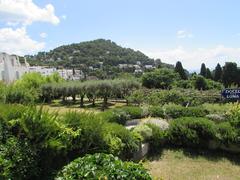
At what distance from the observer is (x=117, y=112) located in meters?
10.4

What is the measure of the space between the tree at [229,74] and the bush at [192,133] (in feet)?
95.3

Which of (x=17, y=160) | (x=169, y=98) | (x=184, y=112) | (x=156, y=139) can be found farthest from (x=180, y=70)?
(x=17, y=160)

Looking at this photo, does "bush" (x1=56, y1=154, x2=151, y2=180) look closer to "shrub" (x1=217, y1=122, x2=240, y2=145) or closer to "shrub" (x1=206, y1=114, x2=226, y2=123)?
"shrub" (x1=217, y1=122, x2=240, y2=145)

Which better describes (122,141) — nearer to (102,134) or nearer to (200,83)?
(102,134)

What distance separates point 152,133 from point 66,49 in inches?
4340

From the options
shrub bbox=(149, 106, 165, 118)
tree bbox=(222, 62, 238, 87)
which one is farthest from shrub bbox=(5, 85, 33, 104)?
tree bbox=(222, 62, 238, 87)

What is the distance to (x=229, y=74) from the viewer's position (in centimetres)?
3703

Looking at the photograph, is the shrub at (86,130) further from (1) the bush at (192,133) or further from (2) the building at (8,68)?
(2) the building at (8,68)

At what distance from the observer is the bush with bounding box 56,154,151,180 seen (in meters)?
3.51

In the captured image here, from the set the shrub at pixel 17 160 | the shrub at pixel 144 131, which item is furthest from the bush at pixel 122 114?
the shrub at pixel 17 160

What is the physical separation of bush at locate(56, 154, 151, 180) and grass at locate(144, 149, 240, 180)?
2.83m

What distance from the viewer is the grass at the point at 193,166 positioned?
6828 mm

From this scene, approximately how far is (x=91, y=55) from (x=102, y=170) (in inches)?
4190

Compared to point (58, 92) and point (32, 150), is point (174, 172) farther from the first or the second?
point (58, 92)
